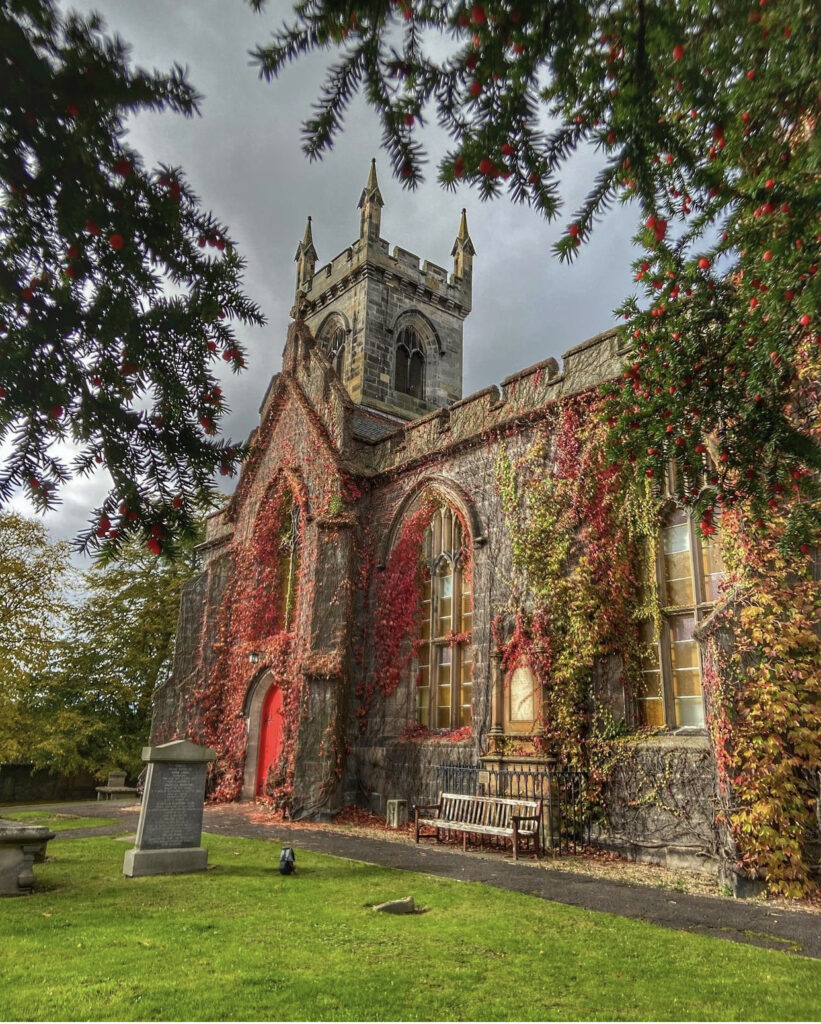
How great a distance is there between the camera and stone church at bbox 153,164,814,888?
10.4 metres

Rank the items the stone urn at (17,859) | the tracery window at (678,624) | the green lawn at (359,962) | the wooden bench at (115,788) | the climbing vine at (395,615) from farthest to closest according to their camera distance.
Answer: the wooden bench at (115,788) → the climbing vine at (395,615) → the tracery window at (678,624) → the stone urn at (17,859) → the green lawn at (359,962)

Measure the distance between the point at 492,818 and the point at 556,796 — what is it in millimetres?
999

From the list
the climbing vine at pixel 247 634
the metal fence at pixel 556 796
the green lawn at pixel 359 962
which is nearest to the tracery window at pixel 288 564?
the climbing vine at pixel 247 634

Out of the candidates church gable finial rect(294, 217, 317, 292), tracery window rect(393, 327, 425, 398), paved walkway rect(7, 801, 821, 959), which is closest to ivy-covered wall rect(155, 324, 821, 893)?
A: paved walkway rect(7, 801, 821, 959)

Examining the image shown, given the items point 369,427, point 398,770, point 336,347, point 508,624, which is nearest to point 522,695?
point 508,624

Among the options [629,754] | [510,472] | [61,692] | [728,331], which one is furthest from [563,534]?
[61,692]

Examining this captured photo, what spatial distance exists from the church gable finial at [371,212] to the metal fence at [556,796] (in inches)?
810

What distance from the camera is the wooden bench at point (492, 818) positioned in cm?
969

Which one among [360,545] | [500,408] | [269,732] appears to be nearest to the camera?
[500,408]

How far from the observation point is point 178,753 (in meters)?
8.98

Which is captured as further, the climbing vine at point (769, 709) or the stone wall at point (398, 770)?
the stone wall at point (398, 770)

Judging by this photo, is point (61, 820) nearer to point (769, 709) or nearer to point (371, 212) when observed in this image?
point (769, 709)

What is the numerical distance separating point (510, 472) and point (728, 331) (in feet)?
27.2

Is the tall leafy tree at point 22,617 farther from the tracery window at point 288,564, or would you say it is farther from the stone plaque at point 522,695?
the stone plaque at point 522,695
